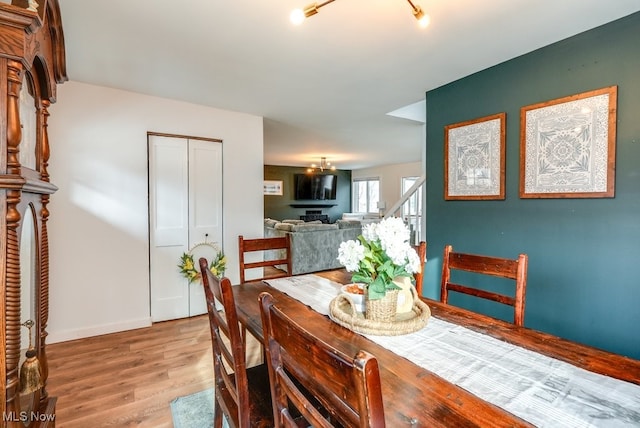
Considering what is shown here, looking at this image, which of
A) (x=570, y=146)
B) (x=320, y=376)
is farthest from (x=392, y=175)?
(x=320, y=376)

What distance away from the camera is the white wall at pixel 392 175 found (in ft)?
27.6

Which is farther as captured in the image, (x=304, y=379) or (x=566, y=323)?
(x=566, y=323)

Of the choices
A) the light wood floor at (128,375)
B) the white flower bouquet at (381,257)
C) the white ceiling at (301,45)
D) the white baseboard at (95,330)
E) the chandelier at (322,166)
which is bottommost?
the light wood floor at (128,375)

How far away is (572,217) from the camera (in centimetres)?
211

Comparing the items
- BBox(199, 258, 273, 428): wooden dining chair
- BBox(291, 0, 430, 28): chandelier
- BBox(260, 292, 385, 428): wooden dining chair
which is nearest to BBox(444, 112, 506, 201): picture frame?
BBox(291, 0, 430, 28): chandelier

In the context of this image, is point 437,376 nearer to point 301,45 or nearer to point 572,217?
point 572,217

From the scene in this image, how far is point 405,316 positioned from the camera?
134 cm

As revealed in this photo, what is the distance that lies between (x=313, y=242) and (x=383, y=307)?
4.28 meters

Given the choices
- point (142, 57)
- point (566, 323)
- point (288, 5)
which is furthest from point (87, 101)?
point (566, 323)

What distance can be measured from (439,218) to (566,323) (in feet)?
4.13

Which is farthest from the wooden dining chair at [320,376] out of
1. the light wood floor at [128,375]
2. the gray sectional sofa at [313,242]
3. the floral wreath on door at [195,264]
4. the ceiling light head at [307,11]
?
the gray sectional sofa at [313,242]

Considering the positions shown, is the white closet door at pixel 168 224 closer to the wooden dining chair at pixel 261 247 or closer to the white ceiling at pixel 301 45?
the white ceiling at pixel 301 45

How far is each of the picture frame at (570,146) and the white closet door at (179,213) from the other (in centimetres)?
306

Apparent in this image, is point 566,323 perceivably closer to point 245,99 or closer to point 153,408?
point 153,408
